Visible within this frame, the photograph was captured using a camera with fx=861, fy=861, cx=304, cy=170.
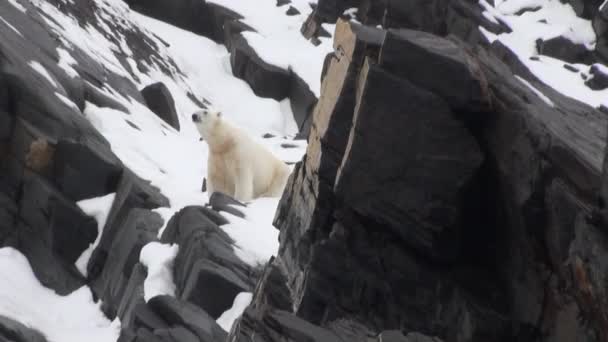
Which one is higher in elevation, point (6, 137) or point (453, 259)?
point (453, 259)

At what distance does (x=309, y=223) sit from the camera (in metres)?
8.27

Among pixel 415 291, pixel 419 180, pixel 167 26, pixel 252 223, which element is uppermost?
pixel 419 180

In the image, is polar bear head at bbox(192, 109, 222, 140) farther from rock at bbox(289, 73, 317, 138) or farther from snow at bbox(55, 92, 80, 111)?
rock at bbox(289, 73, 317, 138)

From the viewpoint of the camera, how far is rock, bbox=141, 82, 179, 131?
956 inches

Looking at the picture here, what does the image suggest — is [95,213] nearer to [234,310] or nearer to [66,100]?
[66,100]

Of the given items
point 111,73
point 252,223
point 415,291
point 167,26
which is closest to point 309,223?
point 415,291

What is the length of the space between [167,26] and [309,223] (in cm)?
3377

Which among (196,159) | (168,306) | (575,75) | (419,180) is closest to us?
(419,180)

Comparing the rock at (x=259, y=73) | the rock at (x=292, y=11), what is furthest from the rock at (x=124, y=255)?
the rock at (x=292, y=11)

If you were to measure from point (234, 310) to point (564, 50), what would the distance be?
2980 cm

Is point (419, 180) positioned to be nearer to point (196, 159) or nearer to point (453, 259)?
point (453, 259)

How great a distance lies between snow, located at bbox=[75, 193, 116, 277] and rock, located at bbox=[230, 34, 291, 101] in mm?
20819

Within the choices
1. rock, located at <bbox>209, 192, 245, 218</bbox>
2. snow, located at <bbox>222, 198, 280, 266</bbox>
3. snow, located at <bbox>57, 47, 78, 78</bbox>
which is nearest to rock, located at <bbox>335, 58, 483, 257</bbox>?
snow, located at <bbox>222, 198, 280, 266</bbox>

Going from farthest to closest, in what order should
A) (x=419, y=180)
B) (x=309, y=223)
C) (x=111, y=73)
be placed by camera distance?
(x=111, y=73) < (x=309, y=223) < (x=419, y=180)
